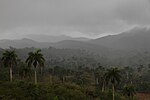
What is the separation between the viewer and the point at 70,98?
78.8 metres

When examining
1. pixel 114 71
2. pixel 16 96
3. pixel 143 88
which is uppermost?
pixel 114 71

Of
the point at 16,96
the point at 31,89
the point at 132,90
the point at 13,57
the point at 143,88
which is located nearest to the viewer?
the point at 16,96

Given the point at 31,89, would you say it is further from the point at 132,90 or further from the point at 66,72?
the point at 66,72

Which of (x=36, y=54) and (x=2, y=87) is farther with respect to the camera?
(x=36, y=54)

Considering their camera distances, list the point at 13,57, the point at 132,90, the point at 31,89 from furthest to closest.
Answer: the point at 132,90
the point at 13,57
the point at 31,89

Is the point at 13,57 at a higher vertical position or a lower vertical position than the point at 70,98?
higher

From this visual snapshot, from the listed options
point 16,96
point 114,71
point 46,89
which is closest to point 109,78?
point 114,71

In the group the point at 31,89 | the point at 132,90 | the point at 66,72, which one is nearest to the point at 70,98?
the point at 31,89

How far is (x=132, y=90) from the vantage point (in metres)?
103

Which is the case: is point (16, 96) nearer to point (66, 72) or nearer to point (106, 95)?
point (106, 95)

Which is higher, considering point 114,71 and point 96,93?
A: point 114,71

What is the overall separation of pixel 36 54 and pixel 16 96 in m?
18.7

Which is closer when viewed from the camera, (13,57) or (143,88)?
(13,57)

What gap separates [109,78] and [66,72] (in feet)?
292
